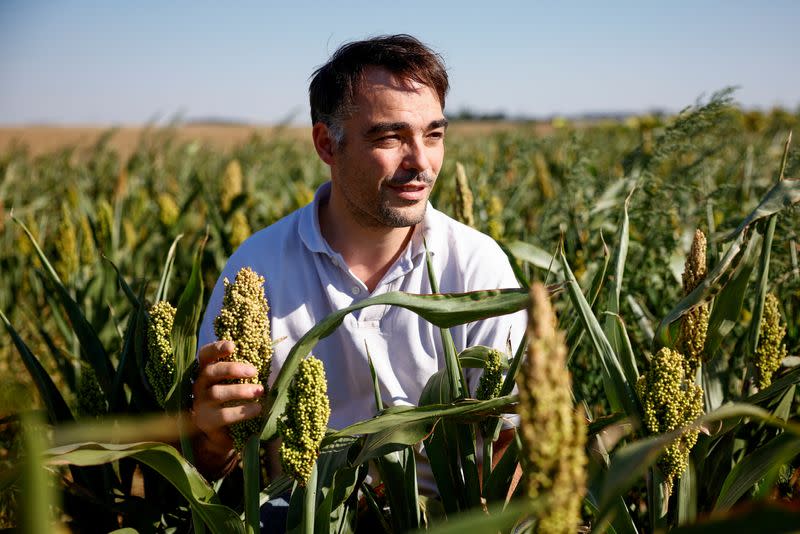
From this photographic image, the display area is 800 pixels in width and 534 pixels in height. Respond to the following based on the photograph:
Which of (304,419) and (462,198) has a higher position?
(462,198)

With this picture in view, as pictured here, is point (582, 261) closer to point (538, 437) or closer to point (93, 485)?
point (93, 485)

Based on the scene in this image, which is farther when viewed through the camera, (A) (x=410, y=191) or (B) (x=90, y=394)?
(A) (x=410, y=191)

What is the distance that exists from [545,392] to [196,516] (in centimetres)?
74

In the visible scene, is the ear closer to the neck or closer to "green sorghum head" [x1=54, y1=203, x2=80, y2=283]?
the neck

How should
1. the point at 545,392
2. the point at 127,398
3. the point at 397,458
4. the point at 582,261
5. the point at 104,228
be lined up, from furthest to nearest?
the point at 104,228
the point at 582,261
the point at 127,398
the point at 397,458
the point at 545,392

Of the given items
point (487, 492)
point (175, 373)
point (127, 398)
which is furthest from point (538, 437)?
point (127, 398)

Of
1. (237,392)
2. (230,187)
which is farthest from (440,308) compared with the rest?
(230,187)

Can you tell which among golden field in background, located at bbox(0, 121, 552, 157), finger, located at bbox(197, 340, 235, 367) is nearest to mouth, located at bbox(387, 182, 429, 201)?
finger, located at bbox(197, 340, 235, 367)

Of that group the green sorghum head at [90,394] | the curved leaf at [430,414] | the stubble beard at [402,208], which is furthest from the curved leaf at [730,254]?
the green sorghum head at [90,394]

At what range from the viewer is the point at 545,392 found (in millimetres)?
559

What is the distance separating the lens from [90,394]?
1419mm

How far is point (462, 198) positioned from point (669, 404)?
1250 millimetres

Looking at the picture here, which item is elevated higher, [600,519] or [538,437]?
[538,437]

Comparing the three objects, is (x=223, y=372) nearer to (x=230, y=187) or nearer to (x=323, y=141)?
(x=323, y=141)
